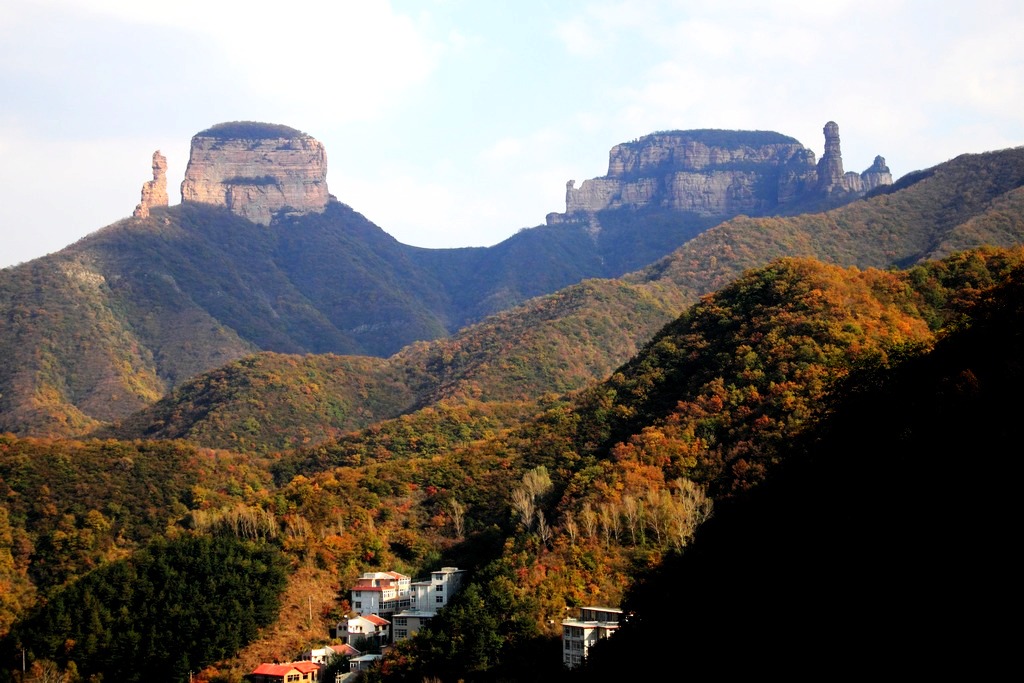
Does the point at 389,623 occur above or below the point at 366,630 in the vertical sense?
above

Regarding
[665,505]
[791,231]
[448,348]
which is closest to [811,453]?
[665,505]

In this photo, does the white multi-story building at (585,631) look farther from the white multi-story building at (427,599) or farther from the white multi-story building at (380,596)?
the white multi-story building at (380,596)

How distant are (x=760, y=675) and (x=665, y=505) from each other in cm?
2395

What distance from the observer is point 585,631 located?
53.4m

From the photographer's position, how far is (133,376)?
607ft

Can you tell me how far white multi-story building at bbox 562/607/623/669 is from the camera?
5297 cm

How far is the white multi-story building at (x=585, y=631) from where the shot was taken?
52969 mm

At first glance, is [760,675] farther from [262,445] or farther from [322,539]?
[262,445]

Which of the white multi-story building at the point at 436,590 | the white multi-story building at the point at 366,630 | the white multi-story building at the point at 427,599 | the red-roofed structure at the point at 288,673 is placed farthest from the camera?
the white multi-story building at the point at 436,590

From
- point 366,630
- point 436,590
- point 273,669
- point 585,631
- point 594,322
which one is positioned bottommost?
point 273,669

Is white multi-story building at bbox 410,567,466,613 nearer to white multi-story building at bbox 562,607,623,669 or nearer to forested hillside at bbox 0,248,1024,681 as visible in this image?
forested hillside at bbox 0,248,1024,681

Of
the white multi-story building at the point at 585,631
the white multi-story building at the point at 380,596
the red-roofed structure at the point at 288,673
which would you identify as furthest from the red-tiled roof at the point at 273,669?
the white multi-story building at the point at 585,631

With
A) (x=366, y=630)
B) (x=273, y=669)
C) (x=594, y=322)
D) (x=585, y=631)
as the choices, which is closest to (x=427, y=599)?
(x=366, y=630)

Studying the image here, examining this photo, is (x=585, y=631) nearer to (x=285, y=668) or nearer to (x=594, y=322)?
(x=285, y=668)
